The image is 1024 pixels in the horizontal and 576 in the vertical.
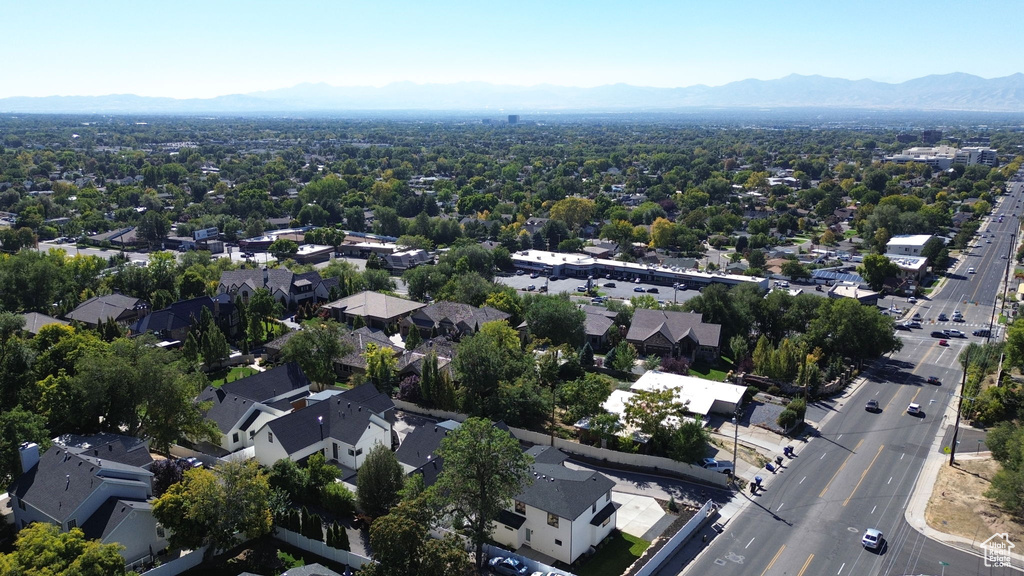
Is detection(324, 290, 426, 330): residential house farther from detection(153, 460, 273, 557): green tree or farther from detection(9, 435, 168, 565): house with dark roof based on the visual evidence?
detection(153, 460, 273, 557): green tree

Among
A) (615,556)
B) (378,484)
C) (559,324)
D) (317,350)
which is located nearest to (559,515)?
(615,556)

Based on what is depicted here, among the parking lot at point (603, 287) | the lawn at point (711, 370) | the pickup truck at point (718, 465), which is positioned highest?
the pickup truck at point (718, 465)

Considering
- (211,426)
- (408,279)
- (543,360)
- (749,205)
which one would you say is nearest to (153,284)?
(408,279)

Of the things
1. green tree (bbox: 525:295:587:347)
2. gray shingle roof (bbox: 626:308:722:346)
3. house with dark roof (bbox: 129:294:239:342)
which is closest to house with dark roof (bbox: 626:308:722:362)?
gray shingle roof (bbox: 626:308:722:346)

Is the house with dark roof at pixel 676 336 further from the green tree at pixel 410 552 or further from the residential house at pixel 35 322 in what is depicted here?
the residential house at pixel 35 322

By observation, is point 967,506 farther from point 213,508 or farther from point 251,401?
point 251,401

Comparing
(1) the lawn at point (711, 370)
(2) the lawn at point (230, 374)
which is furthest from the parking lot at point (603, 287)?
(2) the lawn at point (230, 374)
